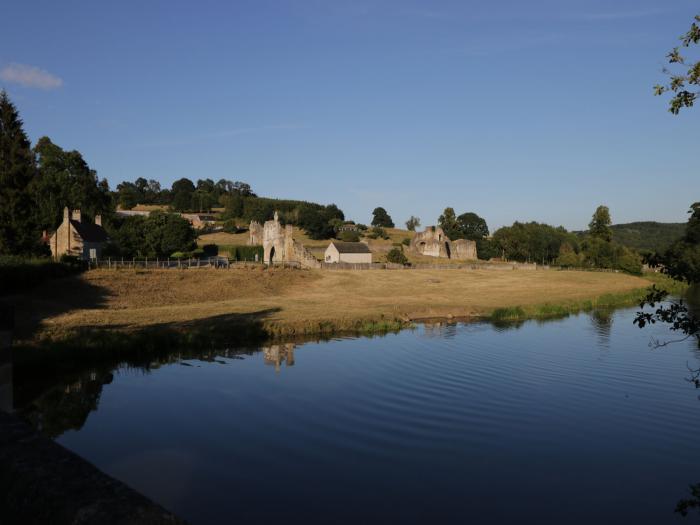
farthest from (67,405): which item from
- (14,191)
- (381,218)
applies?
(381,218)

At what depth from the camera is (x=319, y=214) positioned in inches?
Answer: 4754

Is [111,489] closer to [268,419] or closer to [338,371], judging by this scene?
[268,419]

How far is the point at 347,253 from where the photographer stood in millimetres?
84938

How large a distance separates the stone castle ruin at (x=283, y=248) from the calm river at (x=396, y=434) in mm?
47620

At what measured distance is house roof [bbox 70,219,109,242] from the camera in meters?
62.2

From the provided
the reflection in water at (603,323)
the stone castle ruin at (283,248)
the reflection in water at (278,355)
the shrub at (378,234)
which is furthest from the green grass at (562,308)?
the shrub at (378,234)

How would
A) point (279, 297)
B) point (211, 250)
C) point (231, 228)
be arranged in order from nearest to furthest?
1. point (279, 297)
2. point (211, 250)
3. point (231, 228)

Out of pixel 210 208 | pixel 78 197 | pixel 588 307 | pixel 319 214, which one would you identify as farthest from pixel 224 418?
pixel 210 208

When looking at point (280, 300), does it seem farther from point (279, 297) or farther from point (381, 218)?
point (381, 218)

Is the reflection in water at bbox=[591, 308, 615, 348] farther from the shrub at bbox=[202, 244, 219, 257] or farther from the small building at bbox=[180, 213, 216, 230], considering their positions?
the small building at bbox=[180, 213, 216, 230]

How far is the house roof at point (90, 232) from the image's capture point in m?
62.2

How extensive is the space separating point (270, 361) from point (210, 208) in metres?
148

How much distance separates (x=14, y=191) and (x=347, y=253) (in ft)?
153

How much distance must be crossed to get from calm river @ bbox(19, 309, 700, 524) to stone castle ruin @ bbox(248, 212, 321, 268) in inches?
1875
